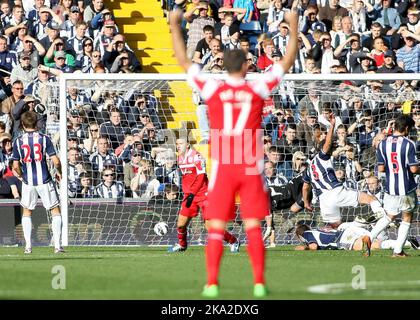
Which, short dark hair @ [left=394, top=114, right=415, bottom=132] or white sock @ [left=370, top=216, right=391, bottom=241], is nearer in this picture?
short dark hair @ [left=394, top=114, right=415, bottom=132]

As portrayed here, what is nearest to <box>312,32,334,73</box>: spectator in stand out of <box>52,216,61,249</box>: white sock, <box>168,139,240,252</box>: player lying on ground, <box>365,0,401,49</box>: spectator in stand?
<box>365,0,401,49</box>: spectator in stand

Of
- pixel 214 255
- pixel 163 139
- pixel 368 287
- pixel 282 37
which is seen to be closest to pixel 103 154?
pixel 163 139

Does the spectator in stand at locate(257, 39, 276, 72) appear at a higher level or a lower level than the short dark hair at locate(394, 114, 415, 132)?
higher

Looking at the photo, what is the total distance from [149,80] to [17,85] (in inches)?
128

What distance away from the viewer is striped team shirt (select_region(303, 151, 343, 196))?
62.1ft

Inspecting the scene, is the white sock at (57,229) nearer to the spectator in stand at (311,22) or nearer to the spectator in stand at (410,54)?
the spectator in stand at (311,22)

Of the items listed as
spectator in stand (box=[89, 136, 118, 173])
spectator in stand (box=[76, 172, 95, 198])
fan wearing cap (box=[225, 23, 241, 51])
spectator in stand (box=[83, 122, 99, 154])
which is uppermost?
fan wearing cap (box=[225, 23, 241, 51])

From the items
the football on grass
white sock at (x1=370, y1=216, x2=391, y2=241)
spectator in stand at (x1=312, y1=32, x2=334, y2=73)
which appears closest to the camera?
white sock at (x1=370, y1=216, x2=391, y2=241)

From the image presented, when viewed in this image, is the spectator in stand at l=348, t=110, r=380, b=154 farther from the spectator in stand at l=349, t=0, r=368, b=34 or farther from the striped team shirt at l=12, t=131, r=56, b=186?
the striped team shirt at l=12, t=131, r=56, b=186

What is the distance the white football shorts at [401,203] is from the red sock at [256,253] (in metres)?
6.64

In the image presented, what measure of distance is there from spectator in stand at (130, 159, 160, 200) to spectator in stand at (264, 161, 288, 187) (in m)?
1.90

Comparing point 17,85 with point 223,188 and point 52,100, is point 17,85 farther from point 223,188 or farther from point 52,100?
point 223,188

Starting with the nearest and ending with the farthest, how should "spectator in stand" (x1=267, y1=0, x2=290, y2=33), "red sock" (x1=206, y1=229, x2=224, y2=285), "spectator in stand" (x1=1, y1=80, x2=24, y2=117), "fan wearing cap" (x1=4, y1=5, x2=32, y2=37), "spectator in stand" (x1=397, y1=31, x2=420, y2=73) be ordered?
1. "red sock" (x1=206, y1=229, x2=224, y2=285)
2. "spectator in stand" (x1=1, y1=80, x2=24, y2=117)
3. "spectator in stand" (x1=397, y1=31, x2=420, y2=73)
4. "fan wearing cap" (x1=4, y1=5, x2=32, y2=37)
5. "spectator in stand" (x1=267, y1=0, x2=290, y2=33)

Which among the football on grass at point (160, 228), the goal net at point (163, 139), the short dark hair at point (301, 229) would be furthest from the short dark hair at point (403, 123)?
the football on grass at point (160, 228)
